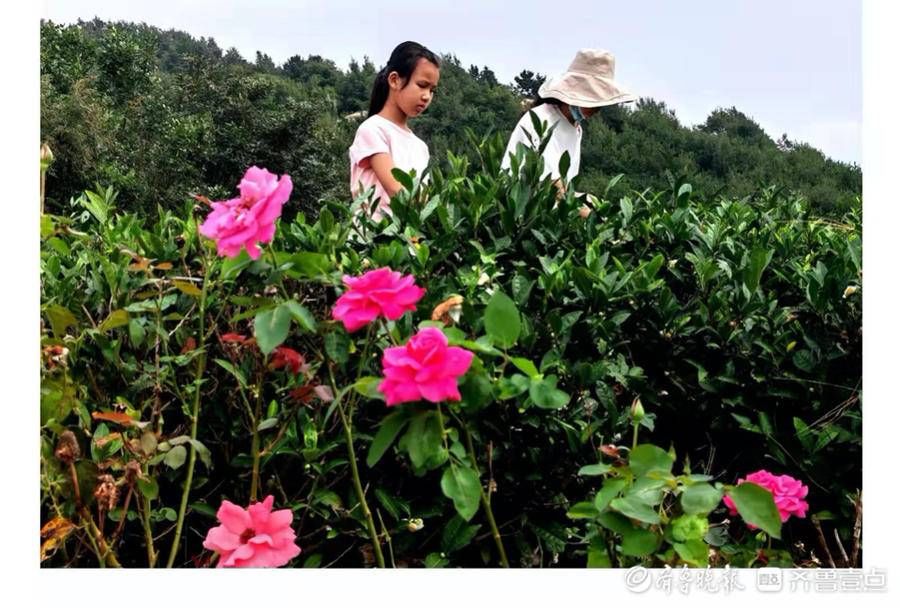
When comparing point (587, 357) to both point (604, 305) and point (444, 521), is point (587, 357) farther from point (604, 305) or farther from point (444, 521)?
point (444, 521)

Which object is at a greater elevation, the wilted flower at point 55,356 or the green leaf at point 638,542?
the wilted flower at point 55,356

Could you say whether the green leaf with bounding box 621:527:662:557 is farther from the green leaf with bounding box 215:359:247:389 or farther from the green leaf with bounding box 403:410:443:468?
the green leaf with bounding box 215:359:247:389

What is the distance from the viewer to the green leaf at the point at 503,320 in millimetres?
1395

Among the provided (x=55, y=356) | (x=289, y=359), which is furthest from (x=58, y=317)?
(x=289, y=359)

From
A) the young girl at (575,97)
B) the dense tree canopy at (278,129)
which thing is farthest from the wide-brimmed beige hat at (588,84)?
the dense tree canopy at (278,129)

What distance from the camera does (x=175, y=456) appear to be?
1.60 m

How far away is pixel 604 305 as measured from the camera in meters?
1.89

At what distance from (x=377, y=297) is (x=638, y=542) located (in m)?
0.51

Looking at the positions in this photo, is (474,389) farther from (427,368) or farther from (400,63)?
(400,63)

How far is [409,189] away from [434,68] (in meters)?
1.67

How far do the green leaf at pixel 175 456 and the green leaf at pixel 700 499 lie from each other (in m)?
0.81

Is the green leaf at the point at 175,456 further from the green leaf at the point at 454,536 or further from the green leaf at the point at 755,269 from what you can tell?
the green leaf at the point at 755,269

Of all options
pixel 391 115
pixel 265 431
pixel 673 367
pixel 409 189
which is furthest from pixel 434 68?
pixel 265 431

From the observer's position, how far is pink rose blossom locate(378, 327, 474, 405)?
4.17 ft
